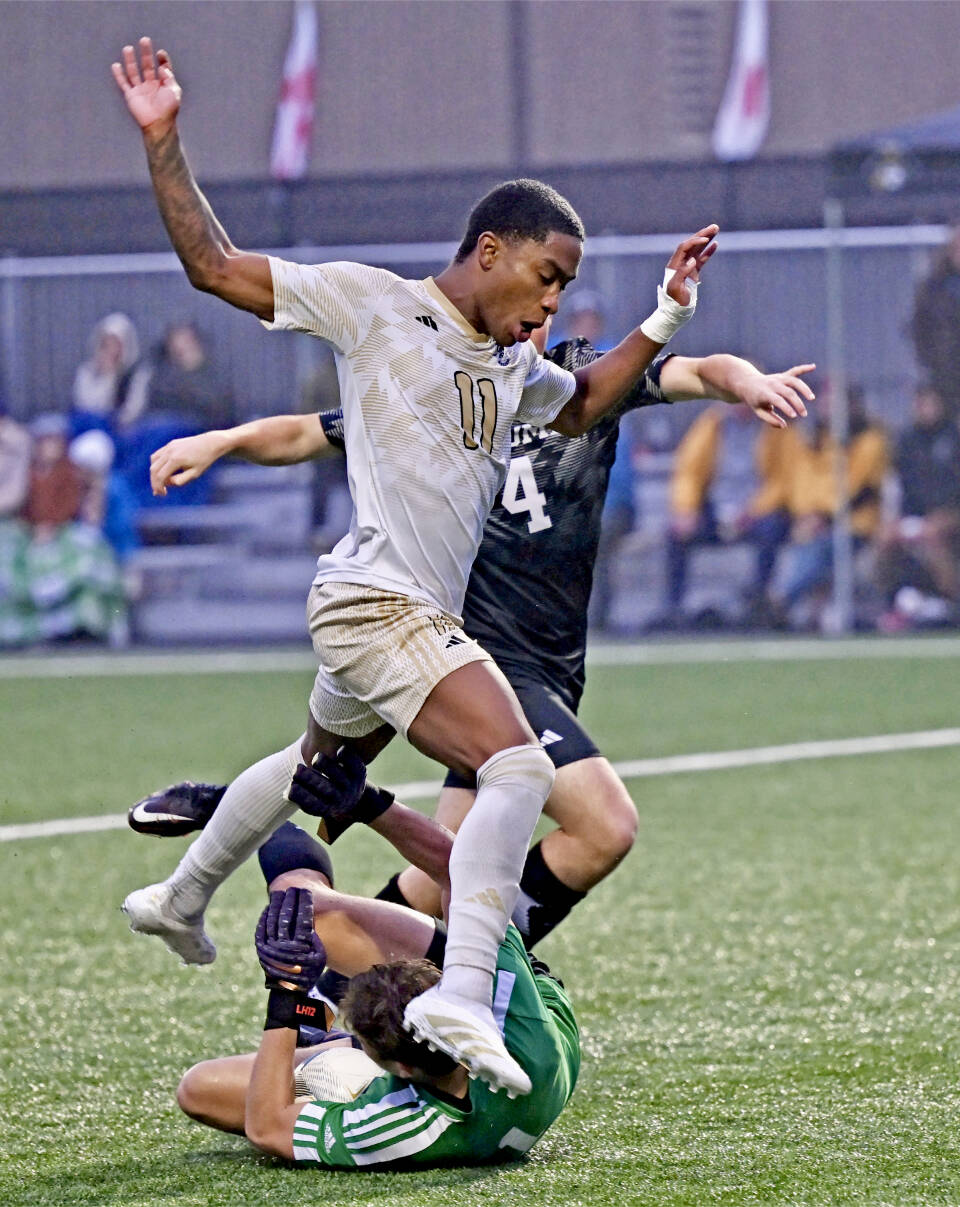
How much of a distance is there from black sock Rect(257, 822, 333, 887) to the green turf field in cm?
56

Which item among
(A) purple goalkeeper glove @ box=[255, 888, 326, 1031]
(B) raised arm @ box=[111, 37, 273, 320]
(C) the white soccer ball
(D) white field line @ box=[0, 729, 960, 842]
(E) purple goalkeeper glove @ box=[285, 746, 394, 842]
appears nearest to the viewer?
(B) raised arm @ box=[111, 37, 273, 320]

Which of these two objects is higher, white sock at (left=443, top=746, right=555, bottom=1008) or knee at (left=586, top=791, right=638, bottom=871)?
white sock at (left=443, top=746, right=555, bottom=1008)

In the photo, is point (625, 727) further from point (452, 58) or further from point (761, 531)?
point (452, 58)

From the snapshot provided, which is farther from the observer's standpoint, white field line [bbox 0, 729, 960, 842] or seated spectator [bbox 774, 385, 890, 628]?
seated spectator [bbox 774, 385, 890, 628]

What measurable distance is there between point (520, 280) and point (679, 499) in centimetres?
1261

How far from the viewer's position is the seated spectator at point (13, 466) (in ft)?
56.8

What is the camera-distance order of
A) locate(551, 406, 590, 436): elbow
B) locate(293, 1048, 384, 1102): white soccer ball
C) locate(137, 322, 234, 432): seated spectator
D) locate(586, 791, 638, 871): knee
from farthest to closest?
locate(137, 322, 234, 432): seated spectator, locate(586, 791, 638, 871): knee, locate(551, 406, 590, 436): elbow, locate(293, 1048, 384, 1102): white soccer ball

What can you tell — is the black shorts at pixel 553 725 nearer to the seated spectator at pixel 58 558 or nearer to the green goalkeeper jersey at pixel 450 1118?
the green goalkeeper jersey at pixel 450 1118

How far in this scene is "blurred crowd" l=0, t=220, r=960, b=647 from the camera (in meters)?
16.5

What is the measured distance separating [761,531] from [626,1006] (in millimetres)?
11528

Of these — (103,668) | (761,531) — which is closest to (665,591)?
(761,531)

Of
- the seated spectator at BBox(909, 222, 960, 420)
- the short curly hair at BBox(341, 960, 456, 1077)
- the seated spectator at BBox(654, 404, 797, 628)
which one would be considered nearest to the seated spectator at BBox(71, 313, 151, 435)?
the seated spectator at BBox(654, 404, 797, 628)

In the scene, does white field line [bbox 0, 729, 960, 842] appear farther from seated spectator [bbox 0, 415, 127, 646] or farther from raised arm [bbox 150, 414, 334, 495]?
seated spectator [bbox 0, 415, 127, 646]

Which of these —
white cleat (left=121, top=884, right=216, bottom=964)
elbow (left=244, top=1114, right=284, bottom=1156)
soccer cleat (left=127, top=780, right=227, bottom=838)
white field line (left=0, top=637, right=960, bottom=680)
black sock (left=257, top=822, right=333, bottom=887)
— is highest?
soccer cleat (left=127, top=780, right=227, bottom=838)
